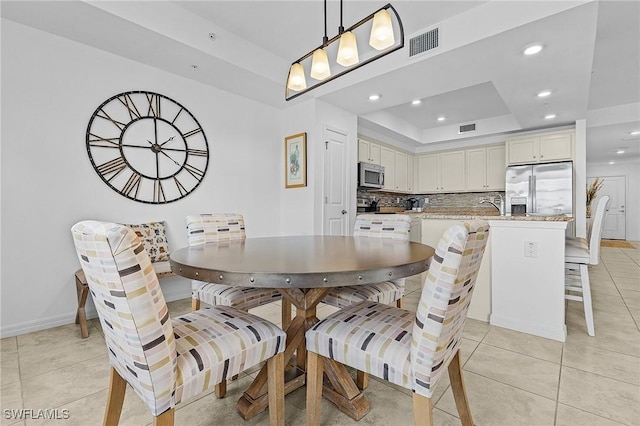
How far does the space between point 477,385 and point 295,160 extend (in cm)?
315

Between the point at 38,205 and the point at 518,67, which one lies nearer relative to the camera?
the point at 38,205

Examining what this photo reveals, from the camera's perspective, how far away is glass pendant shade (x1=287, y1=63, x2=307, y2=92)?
6.66ft

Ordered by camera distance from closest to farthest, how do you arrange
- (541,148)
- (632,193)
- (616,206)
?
(541,148) < (632,193) < (616,206)

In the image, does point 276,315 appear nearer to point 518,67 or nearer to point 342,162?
point 342,162

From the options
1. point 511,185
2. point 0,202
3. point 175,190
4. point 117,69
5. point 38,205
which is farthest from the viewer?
point 511,185

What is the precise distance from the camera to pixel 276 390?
47.3 inches

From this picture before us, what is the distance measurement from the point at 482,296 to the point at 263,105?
3392 mm

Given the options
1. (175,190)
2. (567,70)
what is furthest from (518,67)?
(175,190)

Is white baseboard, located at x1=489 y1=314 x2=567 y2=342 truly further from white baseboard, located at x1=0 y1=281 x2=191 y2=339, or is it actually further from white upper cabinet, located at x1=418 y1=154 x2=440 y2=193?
white upper cabinet, located at x1=418 y1=154 x2=440 y2=193

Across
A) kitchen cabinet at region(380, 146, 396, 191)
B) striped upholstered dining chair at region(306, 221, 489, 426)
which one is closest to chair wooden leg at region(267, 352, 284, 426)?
striped upholstered dining chair at region(306, 221, 489, 426)

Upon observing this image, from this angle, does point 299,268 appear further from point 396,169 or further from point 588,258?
point 396,169

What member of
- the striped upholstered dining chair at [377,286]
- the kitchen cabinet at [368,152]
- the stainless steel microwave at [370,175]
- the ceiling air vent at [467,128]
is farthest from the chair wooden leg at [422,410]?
the ceiling air vent at [467,128]

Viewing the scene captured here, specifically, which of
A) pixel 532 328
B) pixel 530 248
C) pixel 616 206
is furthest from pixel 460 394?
pixel 616 206

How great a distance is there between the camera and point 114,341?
1.00 m
